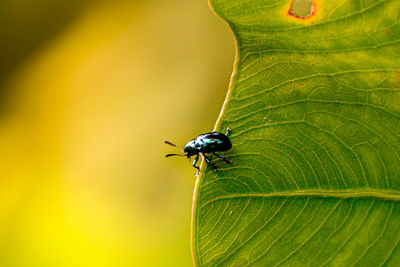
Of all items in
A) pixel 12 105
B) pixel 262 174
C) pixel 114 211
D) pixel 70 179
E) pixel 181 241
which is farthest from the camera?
pixel 12 105

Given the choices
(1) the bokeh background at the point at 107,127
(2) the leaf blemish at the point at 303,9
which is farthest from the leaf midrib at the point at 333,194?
(1) the bokeh background at the point at 107,127

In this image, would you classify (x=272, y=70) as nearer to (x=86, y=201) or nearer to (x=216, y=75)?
(x=216, y=75)

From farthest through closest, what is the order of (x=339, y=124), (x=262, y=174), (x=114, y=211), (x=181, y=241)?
(x=114, y=211) < (x=181, y=241) < (x=262, y=174) < (x=339, y=124)

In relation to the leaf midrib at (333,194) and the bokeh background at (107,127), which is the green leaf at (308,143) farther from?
the bokeh background at (107,127)

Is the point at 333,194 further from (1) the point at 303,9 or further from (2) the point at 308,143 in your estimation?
(1) the point at 303,9

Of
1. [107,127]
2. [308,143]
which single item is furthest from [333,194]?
[107,127]

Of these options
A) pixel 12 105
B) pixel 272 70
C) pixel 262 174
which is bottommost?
pixel 262 174

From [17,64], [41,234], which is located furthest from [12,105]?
[41,234]
